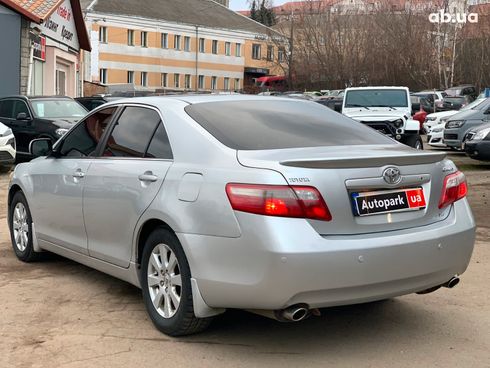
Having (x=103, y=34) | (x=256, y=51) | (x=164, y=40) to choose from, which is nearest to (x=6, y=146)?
(x=103, y=34)

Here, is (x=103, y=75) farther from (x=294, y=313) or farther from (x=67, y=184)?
(x=294, y=313)

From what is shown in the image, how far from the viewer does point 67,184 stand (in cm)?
522

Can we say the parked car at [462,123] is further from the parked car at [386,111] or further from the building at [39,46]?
the building at [39,46]

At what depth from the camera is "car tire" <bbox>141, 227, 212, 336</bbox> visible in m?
3.93

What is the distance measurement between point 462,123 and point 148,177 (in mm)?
12605

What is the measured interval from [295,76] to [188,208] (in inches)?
2065

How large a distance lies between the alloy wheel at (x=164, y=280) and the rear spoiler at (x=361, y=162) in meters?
1.02

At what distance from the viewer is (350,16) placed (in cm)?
5103

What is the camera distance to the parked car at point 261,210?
138 inches

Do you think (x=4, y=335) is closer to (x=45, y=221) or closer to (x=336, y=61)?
(x=45, y=221)

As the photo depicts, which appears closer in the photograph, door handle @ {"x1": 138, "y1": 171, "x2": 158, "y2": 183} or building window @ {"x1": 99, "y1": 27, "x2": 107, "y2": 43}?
door handle @ {"x1": 138, "y1": 171, "x2": 158, "y2": 183}

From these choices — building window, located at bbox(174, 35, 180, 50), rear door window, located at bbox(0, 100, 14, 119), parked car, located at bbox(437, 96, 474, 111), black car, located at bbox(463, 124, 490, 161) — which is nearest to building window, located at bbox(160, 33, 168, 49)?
building window, located at bbox(174, 35, 180, 50)

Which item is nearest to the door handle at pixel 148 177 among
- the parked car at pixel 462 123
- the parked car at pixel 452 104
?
the parked car at pixel 462 123

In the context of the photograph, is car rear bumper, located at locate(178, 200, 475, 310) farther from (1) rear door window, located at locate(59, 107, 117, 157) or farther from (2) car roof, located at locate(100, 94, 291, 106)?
(1) rear door window, located at locate(59, 107, 117, 157)
